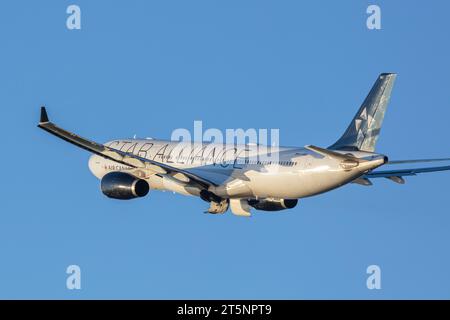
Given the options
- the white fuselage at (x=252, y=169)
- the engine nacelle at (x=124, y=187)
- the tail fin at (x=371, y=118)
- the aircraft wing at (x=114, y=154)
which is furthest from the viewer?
the engine nacelle at (x=124, y=187)

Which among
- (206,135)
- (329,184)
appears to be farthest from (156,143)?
(329,184)

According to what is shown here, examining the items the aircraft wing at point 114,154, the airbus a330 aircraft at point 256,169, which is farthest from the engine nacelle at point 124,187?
the aircraft wing at point 114,154

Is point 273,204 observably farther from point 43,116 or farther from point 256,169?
point 43,116

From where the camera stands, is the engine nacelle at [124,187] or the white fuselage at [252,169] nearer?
the white fuselage at [252,169]

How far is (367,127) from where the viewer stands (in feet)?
272

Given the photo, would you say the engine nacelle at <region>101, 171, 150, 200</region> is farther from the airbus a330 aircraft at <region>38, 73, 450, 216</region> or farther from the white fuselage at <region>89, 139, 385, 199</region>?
the white fuselage at <region>89, 139, 385, 199</region>

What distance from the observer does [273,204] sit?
86688 millimetres

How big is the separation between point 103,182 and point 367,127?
17589 mm

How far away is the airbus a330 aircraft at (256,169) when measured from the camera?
263ft

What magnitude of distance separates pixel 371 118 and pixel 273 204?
29.0 feet

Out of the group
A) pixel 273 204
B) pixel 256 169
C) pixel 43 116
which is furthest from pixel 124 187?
pixel 43 116

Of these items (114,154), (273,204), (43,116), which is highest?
(43,116)

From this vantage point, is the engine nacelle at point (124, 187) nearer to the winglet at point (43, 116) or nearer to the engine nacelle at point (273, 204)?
the engine nacelle at point (273, 204)

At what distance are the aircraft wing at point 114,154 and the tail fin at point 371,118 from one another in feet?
30.5
